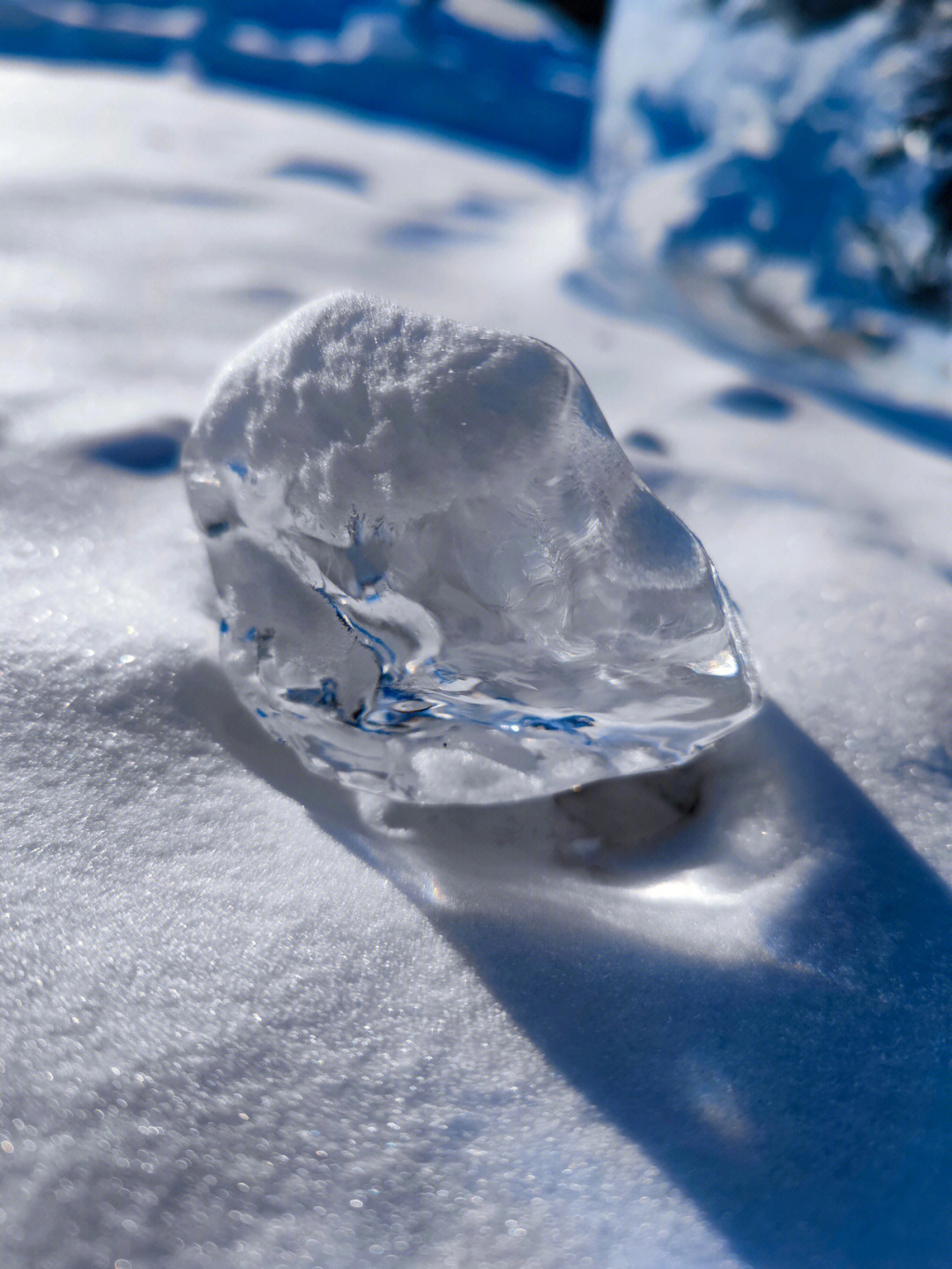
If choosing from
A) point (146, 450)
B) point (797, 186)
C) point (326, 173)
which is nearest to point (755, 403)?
point (797, 186)

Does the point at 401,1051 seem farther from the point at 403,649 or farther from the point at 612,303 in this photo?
the point at 612,303

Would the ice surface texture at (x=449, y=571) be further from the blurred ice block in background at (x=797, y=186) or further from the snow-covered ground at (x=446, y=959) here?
the blurred ice block in background at (x=797, y=186)

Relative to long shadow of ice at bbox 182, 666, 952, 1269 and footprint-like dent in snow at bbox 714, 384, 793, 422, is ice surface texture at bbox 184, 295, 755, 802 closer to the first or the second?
long shadow of ice at bbox 182, 666, 952, 1269

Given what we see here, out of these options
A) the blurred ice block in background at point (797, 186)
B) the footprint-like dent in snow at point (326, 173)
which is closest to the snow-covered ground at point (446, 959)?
the blurred ice block in background at point (797, 186)

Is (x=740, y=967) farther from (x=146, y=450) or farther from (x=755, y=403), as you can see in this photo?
(x=755, y=403)

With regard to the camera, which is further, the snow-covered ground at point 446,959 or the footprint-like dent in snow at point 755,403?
the footprint-like dent in snow at point 755,403

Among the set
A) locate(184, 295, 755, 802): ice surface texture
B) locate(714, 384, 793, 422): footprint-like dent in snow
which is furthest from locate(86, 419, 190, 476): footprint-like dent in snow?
locate(714, 384, 793, 422): footprint-like dent in snow
